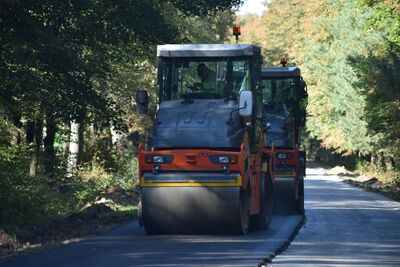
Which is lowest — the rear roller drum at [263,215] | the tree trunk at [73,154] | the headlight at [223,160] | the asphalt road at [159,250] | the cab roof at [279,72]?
the asphalt road at [159,250]

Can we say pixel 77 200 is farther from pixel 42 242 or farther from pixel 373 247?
pixel 373 247

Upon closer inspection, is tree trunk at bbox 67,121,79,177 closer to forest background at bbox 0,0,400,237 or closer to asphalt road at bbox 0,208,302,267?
forest background at bbox 0,0,400,237

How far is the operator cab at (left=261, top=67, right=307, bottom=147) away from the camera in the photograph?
2719cm

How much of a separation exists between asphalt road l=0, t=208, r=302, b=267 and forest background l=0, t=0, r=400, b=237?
3639 millimetres

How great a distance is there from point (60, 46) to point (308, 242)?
8067 mm

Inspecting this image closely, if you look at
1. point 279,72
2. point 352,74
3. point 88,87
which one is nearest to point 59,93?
point 88,87

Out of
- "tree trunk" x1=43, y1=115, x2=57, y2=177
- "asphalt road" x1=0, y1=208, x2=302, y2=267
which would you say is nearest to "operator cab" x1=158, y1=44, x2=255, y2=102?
"asphalt road" x1=0, y1=208, x2=302, y2=267

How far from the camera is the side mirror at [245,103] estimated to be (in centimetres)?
2000

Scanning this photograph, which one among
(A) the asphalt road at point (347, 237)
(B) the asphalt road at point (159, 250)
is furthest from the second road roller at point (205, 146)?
(A) the asphalt road at point (347, 237)

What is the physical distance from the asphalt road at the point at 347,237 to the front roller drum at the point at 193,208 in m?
1.30

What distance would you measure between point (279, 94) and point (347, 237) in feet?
28.1

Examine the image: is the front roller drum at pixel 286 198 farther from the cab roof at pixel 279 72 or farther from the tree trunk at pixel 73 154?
the tree trunk at pixel 73 154

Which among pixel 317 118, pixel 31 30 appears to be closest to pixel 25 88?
pixel 31 30

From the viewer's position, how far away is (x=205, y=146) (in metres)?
19.9
